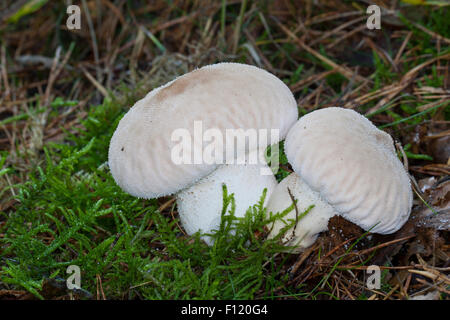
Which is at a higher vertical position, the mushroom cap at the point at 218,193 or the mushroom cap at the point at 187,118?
the mushroom cap at the point at 187,118

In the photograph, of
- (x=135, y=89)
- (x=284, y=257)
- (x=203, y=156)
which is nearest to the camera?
(x=203, y=156)

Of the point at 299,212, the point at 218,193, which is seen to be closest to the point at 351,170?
the point at 299,212

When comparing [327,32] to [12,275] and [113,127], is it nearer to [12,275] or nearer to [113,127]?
[113,127]

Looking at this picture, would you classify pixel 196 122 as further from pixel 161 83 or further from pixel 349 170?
pixel 161 83

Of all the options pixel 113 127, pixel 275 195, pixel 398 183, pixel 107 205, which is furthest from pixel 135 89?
pixel 398 183

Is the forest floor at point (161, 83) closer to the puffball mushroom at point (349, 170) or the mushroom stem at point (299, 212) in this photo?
the mushroom stem at point (299, 212)

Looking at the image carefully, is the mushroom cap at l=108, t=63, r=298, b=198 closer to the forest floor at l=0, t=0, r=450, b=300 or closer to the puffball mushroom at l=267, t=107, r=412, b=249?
the puffball mushroom at l=267, t=107, r=412, b=249

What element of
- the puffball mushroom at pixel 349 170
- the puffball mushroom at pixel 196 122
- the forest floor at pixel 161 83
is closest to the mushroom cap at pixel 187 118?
the puffball mushroom at pixel 196 122
